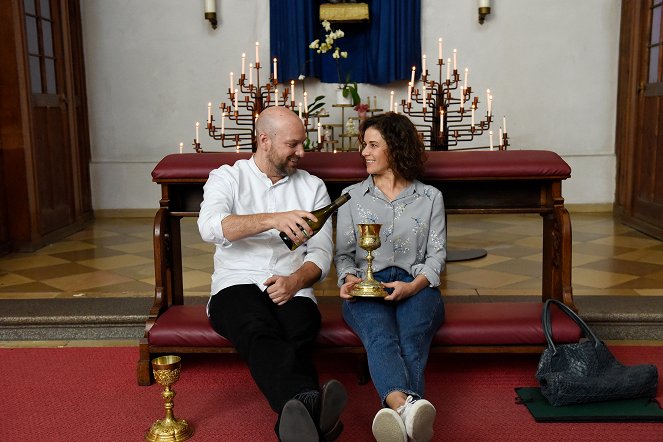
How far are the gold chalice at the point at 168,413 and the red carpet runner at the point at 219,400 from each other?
5 cm

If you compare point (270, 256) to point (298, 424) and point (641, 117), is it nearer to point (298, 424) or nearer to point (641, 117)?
point (298, 424)

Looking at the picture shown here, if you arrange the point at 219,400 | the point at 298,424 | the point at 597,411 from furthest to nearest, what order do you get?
1. the point at 219,400
2. the point at 597,411
3. the point at 298,424

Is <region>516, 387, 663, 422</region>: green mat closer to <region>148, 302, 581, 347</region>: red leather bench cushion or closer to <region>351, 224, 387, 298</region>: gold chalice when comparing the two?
<region>148, 302, 581, 347</region>: red leather bench cushion

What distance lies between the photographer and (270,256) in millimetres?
2852

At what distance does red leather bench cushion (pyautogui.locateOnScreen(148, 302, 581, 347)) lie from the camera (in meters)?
2.85

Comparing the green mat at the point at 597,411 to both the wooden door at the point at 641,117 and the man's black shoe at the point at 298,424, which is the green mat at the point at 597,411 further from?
the wooden door at the point at 641,117

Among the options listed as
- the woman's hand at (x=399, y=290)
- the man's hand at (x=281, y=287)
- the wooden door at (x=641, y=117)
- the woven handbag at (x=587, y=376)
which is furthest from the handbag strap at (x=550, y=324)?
the wooden door at (x=641, y=117)

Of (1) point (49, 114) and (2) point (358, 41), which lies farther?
(2) point (358, 41)

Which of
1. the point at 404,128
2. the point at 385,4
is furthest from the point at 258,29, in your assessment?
the point at 404,128

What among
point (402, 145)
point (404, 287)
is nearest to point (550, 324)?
point (404, 287)

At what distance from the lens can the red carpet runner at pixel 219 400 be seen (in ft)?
8.16

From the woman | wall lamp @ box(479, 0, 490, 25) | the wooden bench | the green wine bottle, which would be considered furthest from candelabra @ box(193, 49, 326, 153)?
wall lamp @ box(479, 0, 490, 25)

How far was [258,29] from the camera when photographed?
269 inches

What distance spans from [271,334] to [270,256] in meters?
0.42
